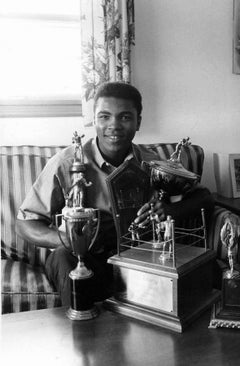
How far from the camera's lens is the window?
7.41 feet

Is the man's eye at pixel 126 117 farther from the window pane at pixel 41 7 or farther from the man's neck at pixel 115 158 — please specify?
the window pane at pixel 41 7

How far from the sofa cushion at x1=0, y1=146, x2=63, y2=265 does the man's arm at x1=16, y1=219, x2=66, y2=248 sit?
0.24 m

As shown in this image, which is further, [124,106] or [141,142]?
[141,142]

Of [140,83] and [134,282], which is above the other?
[140,83]

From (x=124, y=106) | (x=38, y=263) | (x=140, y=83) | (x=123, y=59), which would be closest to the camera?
(x=124, y=106)

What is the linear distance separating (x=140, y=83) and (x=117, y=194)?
1.46m

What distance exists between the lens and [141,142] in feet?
8.13

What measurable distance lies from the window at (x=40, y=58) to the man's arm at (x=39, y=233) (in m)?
0.84

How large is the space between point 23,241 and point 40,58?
1.03 meters

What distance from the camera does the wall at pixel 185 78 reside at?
245cm

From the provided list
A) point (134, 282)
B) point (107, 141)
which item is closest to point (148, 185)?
point (134, 282)

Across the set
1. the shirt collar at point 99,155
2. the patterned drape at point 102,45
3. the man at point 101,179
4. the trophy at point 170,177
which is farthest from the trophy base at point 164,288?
the patterned drape at point 102,45

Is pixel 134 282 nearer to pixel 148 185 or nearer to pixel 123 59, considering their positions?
pixel 148 185

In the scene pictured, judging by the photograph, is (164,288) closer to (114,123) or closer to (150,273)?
(150,273)
